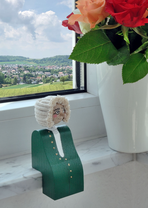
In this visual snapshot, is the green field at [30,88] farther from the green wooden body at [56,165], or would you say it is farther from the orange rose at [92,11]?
the orange rose at [92,11]

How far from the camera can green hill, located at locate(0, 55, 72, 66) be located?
3.01 feet

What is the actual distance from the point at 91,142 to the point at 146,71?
0.42 meters

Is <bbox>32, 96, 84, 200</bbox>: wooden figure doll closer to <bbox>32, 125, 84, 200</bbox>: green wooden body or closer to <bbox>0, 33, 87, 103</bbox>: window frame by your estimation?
<bbox>32, 125, 84, 200</bbox>: green wooden body

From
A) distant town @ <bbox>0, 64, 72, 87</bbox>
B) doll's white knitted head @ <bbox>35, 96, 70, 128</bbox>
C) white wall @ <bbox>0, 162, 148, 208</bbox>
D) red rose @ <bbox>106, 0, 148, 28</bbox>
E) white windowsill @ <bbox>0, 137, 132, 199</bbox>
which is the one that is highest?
red rose @ <bbox>106, 0, 148, 28</bbox>

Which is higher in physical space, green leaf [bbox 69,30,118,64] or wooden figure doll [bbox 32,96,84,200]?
green leaf [bbox 69,30,118,64]

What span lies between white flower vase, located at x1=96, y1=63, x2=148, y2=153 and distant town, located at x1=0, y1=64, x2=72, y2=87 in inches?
10.7

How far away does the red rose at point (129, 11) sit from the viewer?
54cm

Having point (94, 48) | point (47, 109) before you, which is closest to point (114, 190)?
point (47, 109)

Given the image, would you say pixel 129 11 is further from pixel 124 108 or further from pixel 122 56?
pixel 124 108

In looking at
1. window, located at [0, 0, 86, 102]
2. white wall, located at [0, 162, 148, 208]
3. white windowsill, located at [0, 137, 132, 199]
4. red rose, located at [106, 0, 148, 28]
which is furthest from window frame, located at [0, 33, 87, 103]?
red rose, located at [106, 0, 148, 28]

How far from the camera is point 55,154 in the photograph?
2.33 feet

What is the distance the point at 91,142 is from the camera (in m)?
Result: 0.98

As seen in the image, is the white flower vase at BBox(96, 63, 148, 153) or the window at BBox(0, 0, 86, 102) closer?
the white flower vase at BBox(96, 63, 148, 153)

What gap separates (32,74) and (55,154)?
380mm
